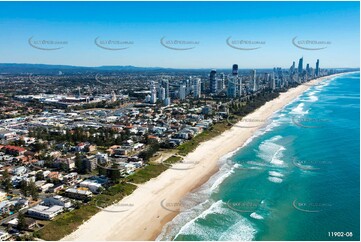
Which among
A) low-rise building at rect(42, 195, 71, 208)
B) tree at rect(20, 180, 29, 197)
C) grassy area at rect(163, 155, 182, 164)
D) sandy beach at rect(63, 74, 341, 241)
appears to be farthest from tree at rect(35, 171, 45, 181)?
grassy area at rect(163, 155, 182, 164)

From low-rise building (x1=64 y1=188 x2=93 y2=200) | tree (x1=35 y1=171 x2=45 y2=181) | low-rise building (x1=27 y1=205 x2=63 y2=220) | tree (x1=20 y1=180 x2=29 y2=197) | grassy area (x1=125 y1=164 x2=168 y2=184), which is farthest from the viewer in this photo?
grassy area (x1=125 y1=164 x2=168 y2=184)

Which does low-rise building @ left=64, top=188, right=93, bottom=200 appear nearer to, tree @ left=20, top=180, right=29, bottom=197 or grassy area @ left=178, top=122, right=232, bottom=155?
tree @ left=20, top=180, right=29, bottom=197

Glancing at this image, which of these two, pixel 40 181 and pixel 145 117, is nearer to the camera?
pixel 40 181

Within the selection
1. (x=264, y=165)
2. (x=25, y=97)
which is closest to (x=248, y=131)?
(x=264, y=165)

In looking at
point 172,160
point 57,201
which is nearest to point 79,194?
point 57,201

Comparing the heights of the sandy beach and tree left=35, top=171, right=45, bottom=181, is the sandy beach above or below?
below

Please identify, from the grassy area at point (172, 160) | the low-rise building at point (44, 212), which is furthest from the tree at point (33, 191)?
the grassy area at point (172, 160)

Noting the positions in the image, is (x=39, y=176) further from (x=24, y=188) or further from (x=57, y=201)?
(x=57, y=201)

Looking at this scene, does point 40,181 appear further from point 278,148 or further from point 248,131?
point 248,131
